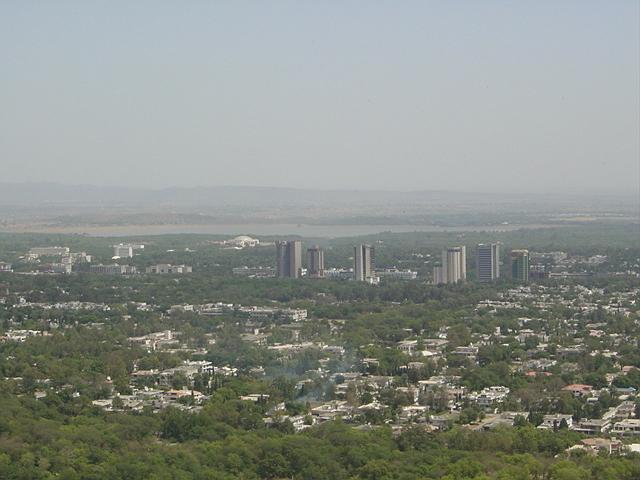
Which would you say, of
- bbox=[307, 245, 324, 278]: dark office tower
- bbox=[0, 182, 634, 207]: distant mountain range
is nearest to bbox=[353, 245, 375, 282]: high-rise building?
bbox=[307, 245, 324, 278]: dark office tower

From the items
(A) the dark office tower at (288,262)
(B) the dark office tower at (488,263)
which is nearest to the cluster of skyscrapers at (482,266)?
(B) the dark office tower at (488,263)

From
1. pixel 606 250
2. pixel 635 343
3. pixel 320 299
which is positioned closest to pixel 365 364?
pixel 635 343

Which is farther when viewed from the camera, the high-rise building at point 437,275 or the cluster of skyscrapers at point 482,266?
the cluster of skyscrapers at point 482,266

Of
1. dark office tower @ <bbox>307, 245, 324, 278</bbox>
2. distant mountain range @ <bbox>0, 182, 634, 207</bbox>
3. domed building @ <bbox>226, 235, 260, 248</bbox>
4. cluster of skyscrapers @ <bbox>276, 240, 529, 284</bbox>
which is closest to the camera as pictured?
cluster of skyscrapers @ <bbox>276, 240, 529, 284</bbox>

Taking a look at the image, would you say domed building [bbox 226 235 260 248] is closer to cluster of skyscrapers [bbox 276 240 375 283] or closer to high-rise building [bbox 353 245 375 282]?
cluster of skyscrapers [bbox 276 240 375 283]

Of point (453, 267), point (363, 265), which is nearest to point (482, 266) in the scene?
point (453, 267)

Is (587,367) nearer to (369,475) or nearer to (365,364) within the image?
(365,364)

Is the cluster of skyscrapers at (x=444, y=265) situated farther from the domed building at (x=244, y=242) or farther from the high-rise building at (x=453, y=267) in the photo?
the domed building at (x=244, y=242)
